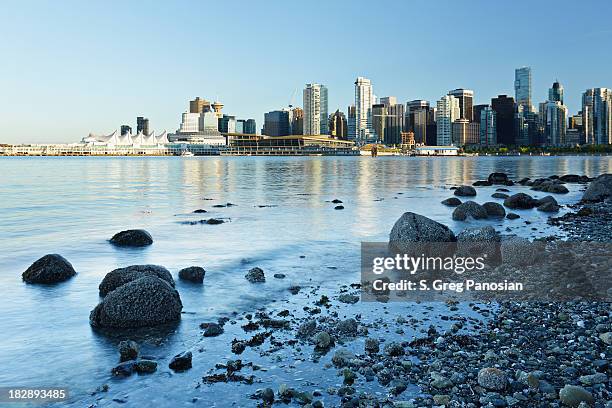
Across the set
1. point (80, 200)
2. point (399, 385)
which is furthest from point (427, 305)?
point (80, 200)

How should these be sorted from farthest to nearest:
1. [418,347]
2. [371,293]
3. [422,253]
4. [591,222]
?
1. [591,222]
2. [422,253]
3. [371,293]
4. [418,347]

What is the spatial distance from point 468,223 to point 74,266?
66.8 ft

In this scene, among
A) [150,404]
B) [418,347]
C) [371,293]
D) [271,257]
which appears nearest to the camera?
[150,404]

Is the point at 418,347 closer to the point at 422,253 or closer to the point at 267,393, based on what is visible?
the point at 267,393

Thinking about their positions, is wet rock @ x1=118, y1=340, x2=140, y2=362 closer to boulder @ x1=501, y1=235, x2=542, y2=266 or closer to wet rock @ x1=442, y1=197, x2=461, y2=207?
boulder @ x1=501, y1=235, x2=542, y2=266

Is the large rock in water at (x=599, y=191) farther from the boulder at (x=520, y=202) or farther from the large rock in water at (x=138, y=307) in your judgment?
the large rock in water at (x=138, y=307)

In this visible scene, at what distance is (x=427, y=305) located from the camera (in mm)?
13141

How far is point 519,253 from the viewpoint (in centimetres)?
1708

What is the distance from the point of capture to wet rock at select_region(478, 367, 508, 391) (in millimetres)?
8203

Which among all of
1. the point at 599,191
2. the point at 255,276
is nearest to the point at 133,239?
the point at 255,276

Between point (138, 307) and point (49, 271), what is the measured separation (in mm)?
6056

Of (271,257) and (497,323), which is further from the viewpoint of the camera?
(271,257)

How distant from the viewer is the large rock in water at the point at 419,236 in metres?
18.9

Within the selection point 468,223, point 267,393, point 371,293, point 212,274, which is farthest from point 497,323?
point 468,223
